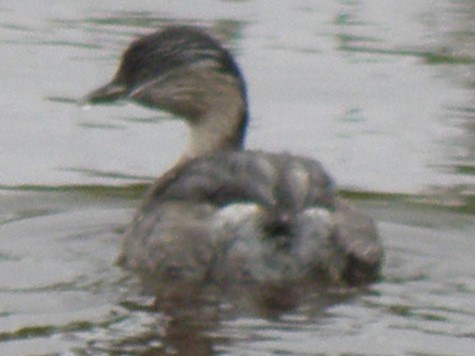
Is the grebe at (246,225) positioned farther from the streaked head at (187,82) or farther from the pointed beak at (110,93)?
the pointed beak at (110,93)

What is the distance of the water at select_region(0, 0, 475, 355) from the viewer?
407 inches

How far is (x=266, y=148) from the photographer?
46.4 ft

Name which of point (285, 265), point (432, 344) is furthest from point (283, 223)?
point (432, 344)

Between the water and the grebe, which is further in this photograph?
the grebe

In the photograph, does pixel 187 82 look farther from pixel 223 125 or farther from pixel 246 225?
pixel 246 225

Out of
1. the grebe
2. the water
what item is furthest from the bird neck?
the water

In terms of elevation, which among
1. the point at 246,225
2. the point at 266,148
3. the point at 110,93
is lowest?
the point at 266,148

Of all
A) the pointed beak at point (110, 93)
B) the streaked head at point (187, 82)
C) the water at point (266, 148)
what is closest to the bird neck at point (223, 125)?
the streaked head at point (187, 82)

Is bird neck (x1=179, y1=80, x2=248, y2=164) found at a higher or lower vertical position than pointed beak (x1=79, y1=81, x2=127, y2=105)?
lower

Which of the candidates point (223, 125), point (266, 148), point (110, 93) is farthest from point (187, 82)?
point (266, 148)

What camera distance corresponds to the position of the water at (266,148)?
10.3m

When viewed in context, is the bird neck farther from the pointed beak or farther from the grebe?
the pointed beak

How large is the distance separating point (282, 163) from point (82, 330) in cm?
148

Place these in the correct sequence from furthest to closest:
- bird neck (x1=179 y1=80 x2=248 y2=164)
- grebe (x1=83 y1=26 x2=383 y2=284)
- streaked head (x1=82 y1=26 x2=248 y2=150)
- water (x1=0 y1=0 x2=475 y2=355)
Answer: bird neck (x1=179 y1=80 x2=248 y2=164) < streaked head (x1=82 y1=26 x2=248 y2=150) < grebe (x1=83 y1=26 x2=383 y2=284) < water (x1=0 y1=0 x2=475 y2=355)
